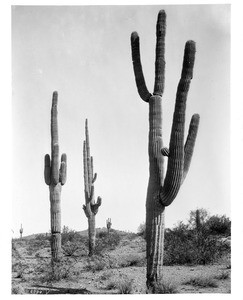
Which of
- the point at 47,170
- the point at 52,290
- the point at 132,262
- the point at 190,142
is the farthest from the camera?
the point at 132,262

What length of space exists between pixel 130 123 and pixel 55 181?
336 centimetres

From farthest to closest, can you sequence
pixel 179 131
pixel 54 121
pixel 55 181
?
pixel 54 121, pixel 55 181, pixel 179 131

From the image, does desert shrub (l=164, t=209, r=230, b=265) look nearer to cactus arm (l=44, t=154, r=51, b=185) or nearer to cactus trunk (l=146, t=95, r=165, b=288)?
cactus arm (l=44, t=154, r=51, b=185)

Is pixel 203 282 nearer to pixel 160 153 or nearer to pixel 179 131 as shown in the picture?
pixel 160 153

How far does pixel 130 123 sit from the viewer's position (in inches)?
608

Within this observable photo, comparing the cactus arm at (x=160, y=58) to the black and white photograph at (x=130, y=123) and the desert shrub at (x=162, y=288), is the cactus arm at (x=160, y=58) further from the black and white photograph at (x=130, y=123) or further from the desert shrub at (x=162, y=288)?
the desert shrub at (x=162, y=288)

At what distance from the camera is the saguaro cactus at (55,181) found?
14.3m

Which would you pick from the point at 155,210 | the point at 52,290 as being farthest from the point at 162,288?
the point at 52,290

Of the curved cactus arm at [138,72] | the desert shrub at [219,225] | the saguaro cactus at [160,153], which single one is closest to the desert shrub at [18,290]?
the saguaro cactus at [160,153]

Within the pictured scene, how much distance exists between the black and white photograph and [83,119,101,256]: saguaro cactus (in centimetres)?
162

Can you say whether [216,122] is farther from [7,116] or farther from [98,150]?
[98,150]

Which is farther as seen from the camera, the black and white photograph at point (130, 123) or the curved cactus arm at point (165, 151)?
the black and white photograph at point (130, 123)

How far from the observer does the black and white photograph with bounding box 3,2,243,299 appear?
10.3m

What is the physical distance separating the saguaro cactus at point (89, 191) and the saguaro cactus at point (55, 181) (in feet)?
15.7
